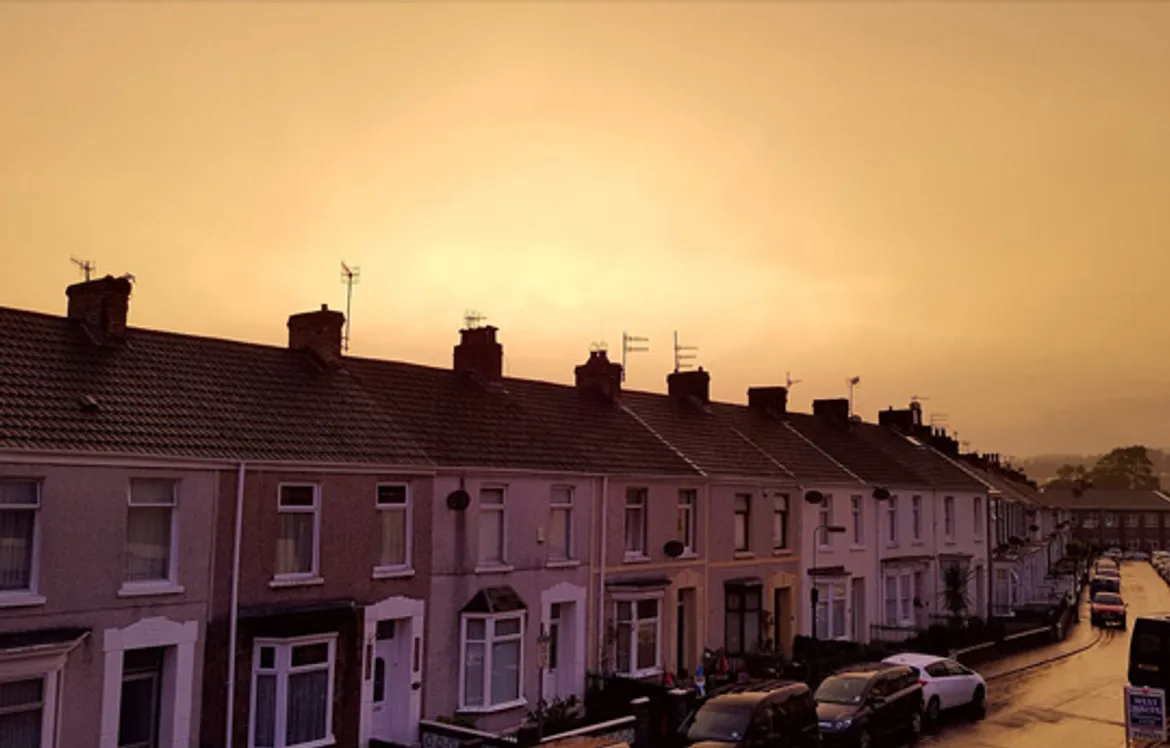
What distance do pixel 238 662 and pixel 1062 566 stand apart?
266ft

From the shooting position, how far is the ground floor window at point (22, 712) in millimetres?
16500

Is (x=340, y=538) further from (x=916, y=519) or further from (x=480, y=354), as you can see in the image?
(x=916, y=519)

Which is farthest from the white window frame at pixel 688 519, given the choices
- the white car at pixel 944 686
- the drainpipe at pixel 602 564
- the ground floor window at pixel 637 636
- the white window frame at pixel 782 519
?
the white car at pixel 944 686

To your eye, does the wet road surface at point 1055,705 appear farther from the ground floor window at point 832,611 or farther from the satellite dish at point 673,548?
the satellite dish at point 673,548

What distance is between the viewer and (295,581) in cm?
2092

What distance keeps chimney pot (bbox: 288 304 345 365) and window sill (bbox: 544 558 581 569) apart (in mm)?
7607

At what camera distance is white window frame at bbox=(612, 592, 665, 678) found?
28484 mm

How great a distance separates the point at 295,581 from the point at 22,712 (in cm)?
548

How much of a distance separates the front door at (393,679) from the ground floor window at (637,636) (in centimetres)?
715

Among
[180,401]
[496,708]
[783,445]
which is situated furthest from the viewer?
[783,445]

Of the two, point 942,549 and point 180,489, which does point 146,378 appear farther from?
point 942,549

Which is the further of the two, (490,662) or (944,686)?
(944,686)

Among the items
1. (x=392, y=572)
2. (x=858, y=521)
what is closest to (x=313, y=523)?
(x=392, y=572)

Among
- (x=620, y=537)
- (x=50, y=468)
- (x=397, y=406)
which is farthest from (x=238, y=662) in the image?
(x=620, y=537)
